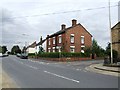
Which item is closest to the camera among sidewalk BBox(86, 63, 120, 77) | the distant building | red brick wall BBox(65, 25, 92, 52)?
sidewalk BBox(86, 63, 120, 77)

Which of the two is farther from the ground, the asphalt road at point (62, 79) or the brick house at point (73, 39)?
the brick house at point (73, 39)

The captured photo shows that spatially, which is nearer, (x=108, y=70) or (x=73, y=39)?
(x=108, y=70)

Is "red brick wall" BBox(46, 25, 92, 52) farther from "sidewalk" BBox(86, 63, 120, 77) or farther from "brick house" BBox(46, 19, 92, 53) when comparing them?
"sidewalk" BBox(86, 63, 120, 77)

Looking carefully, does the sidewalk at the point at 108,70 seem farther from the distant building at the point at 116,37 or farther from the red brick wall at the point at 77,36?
the red brick wall at the point at 77,36

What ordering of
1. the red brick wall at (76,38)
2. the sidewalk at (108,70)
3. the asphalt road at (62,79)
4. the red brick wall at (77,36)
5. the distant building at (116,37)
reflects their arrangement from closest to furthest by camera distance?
the asphalt road at (62,79) < the sidewalk at (108,70) < the distant building at (116,37) < the red brick wall at (76,38) < the red brick wall at (77,36)

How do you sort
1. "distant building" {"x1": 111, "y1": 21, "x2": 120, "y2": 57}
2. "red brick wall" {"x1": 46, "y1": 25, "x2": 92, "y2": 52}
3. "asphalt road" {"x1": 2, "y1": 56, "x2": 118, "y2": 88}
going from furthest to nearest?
"red brick wall" {"x1": 46, "y1": 25, "x2": 92, "y2": 52}
"distant building" {"x1": 111, "y1": 21, "x2": 120, "y2": 57}
"asphalt road" {"x1": 2, "y1": 56, "x2": 118, "y2": 88}

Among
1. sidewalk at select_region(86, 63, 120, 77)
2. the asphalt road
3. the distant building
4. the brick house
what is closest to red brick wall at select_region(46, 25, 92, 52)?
the brick house

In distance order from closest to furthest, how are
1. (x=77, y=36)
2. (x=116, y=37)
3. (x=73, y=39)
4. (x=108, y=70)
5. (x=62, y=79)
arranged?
(x=62, y=79), (x=108, y=70), (x=116, y=37), (x=73, y=39), (x=77, y=36)

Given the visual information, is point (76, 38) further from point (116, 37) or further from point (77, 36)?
point (116, 37)

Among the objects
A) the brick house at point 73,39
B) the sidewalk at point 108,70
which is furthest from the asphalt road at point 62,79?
the brick house at point 73,39

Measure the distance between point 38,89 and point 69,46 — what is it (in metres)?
53.6

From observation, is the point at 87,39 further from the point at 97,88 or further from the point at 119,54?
the point at 97,88

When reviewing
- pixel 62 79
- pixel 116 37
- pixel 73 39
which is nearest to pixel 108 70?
pixel 62 79

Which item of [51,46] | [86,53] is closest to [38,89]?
[86,53]
